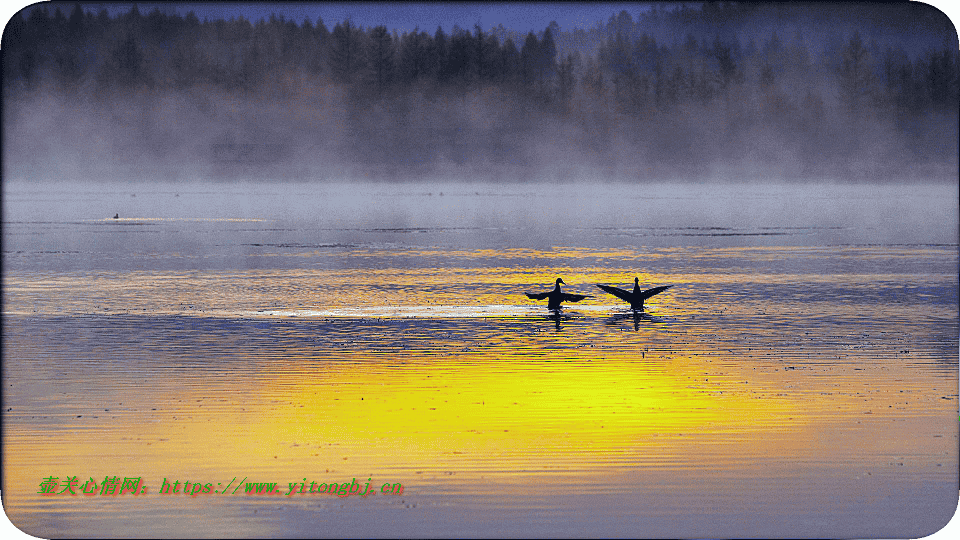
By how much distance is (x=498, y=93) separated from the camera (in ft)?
258

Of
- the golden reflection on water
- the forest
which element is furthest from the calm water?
the forest

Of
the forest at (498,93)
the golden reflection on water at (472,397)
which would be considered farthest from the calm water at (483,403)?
the forest at (498,93)

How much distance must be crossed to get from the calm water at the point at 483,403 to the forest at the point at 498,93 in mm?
9142

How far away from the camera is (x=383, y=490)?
17.1 metres

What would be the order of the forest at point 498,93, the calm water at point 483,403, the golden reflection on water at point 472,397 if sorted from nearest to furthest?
1. the calm water at point 483,403
2. the golden reflection on water at point 472,397
3. the forest at point 498,93

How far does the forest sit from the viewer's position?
223 ft

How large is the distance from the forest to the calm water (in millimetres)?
9142

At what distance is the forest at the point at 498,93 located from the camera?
68062 millimetres

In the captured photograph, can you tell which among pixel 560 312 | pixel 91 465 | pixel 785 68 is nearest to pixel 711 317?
pixel 560 312

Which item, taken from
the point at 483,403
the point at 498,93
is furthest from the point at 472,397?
the point at 498,93

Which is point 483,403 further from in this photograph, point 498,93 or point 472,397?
point 498,93

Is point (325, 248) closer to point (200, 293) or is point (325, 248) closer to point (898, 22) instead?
point (200, 293)

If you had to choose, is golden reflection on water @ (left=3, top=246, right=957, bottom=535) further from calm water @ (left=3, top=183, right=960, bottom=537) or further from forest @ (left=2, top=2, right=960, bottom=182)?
forest @ (left=2, top=2, right=960, bottom=182)

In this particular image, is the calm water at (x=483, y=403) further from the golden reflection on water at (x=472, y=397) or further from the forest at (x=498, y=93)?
the forest at (x=498, y=93)
